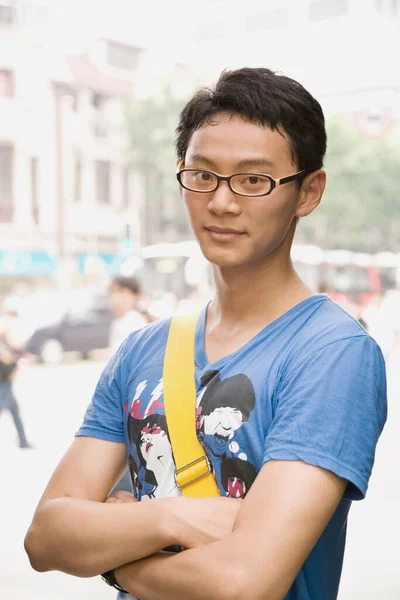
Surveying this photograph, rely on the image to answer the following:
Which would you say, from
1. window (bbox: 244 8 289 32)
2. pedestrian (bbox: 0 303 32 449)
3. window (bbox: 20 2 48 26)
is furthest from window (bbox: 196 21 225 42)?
pedestrian (bbox: 0 303 32 449)

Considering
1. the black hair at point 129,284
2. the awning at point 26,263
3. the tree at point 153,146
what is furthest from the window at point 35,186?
the black hair at point 129,284

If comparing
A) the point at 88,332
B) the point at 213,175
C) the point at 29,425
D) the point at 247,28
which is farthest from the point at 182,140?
the point at 247,28

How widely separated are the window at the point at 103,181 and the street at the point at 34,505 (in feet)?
50.6

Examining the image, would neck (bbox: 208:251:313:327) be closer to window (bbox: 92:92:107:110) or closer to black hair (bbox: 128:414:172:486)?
black hair (bbox: 128:414:172:486)

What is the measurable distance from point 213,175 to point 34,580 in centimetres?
288

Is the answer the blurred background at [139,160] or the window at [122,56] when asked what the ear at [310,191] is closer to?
the blurred background at [139,160]

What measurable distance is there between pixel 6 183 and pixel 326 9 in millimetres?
14435

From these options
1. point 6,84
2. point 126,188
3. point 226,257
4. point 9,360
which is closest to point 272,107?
point 226,257

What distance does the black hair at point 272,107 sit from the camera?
50.6 inches

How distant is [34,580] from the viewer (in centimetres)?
369

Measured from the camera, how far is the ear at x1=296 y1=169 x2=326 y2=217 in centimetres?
134

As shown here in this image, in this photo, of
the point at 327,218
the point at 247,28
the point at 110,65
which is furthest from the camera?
the point at 247,28

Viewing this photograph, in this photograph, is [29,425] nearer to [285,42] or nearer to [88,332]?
[88,332]

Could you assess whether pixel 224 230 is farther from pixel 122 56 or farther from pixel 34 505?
pixel 122 56
